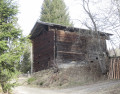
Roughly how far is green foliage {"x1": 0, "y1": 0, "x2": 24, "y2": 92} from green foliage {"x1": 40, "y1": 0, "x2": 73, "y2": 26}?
29040mm

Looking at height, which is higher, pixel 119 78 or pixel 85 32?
pixel 85 32

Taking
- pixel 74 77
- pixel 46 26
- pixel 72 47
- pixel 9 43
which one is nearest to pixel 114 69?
pixel 74 77

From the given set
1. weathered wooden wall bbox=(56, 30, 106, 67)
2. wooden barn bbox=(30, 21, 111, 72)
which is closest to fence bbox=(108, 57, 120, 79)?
wooden barn bbox=(30, 21, 111, 72)

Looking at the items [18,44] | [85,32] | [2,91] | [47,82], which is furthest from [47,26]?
[2,91]

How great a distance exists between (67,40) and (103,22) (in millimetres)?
6351

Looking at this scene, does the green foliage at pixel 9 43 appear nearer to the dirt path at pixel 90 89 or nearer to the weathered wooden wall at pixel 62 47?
the dirt path at pixel 90 89

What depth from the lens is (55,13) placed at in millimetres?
41969

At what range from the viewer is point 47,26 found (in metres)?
21.7

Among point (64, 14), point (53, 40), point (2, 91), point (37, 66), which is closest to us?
point (2, 91)

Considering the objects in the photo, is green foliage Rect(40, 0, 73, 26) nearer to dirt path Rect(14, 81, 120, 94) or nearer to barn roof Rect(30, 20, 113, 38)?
barn roof Rect(30, 20, 113, 38)

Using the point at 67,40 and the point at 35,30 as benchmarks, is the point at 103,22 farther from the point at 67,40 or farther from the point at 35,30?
the point at 35,30

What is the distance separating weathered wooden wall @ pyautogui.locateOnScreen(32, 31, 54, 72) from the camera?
21.1 m

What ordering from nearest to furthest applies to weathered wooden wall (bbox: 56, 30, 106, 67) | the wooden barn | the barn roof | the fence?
the fence
the wooden barn
the barn roof
weathered wooden wall (bbox: 56, 30, 106, 67)

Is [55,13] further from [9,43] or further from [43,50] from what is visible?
[9,43]
